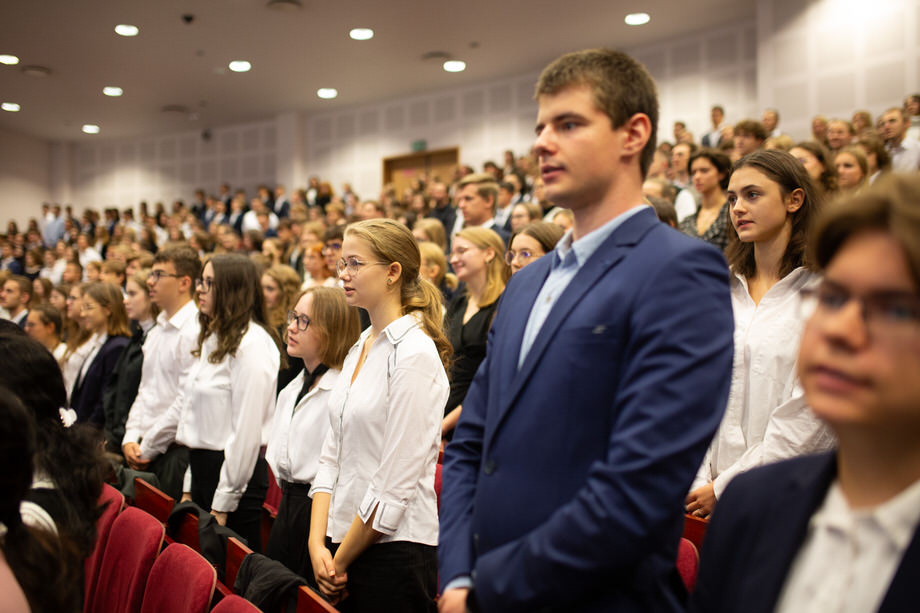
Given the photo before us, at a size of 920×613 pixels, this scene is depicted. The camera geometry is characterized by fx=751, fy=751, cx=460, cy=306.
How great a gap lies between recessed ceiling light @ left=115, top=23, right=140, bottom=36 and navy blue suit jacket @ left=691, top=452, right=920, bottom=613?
11.2m

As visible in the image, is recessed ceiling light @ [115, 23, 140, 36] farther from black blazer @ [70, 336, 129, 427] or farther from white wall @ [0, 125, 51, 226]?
white wall @ [0, 125, 51, 226]

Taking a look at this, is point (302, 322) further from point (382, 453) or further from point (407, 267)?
Answer: point (382, 453)

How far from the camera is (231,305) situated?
3.35 metres

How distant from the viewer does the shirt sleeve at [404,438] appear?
6.94 ft

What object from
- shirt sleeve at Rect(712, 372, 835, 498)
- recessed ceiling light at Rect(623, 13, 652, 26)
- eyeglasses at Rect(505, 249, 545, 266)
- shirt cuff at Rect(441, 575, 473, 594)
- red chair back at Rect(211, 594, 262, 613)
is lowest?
red chair back at Rect(211, 594, 262, 613)

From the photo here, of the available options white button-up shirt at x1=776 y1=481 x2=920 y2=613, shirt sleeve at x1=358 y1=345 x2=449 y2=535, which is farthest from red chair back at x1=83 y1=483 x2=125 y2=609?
white button-up shirt at x1=776 y1=481 x2=920 y2=613

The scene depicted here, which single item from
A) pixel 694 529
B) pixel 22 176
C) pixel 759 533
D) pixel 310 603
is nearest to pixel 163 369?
pixel 310 603

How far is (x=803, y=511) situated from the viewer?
96 centimetres

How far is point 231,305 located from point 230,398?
1.35 ft

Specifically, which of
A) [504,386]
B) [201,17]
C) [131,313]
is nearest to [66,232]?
[201,17]

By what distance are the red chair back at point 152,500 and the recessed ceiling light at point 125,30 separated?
30.0ft

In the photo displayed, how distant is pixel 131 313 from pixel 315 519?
8.99 ft

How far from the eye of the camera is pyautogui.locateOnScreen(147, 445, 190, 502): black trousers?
351cm

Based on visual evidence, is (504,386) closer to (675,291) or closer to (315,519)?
(675,291)
